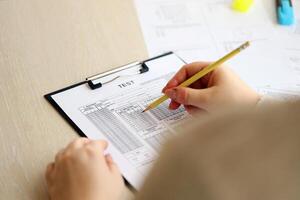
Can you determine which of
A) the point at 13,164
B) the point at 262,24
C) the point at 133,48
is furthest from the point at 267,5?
→ the point at 13,164

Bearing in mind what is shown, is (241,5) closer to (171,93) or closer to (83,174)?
(171,93)

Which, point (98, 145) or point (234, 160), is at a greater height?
point (234, 160)

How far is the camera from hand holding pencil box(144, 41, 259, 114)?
2.67ft

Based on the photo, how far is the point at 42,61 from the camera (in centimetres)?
90

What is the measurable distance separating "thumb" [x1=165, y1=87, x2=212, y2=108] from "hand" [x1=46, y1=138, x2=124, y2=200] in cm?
17

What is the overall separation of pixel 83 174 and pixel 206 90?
0.89 ft

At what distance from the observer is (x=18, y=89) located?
2.75 ft

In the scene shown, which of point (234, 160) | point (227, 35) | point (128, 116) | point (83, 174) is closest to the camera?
point (234, 160)

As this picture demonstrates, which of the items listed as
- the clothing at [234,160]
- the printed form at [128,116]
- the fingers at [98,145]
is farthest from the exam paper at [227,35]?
the clothing at [234,160]

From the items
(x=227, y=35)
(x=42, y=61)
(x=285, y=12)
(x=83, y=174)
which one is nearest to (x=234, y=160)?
(x=83, y=174)

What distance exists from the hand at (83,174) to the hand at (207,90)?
Result: 0.18 m

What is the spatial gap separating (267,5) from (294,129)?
2.77 ft

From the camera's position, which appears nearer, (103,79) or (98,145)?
(98,145)

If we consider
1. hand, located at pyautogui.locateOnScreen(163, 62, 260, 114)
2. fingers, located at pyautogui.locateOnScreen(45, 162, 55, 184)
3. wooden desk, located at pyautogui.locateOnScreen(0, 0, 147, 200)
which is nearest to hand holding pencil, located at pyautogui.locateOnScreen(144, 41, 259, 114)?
hand, located at pyautogui.locateOnScreen(163, 62, 260, 114)
